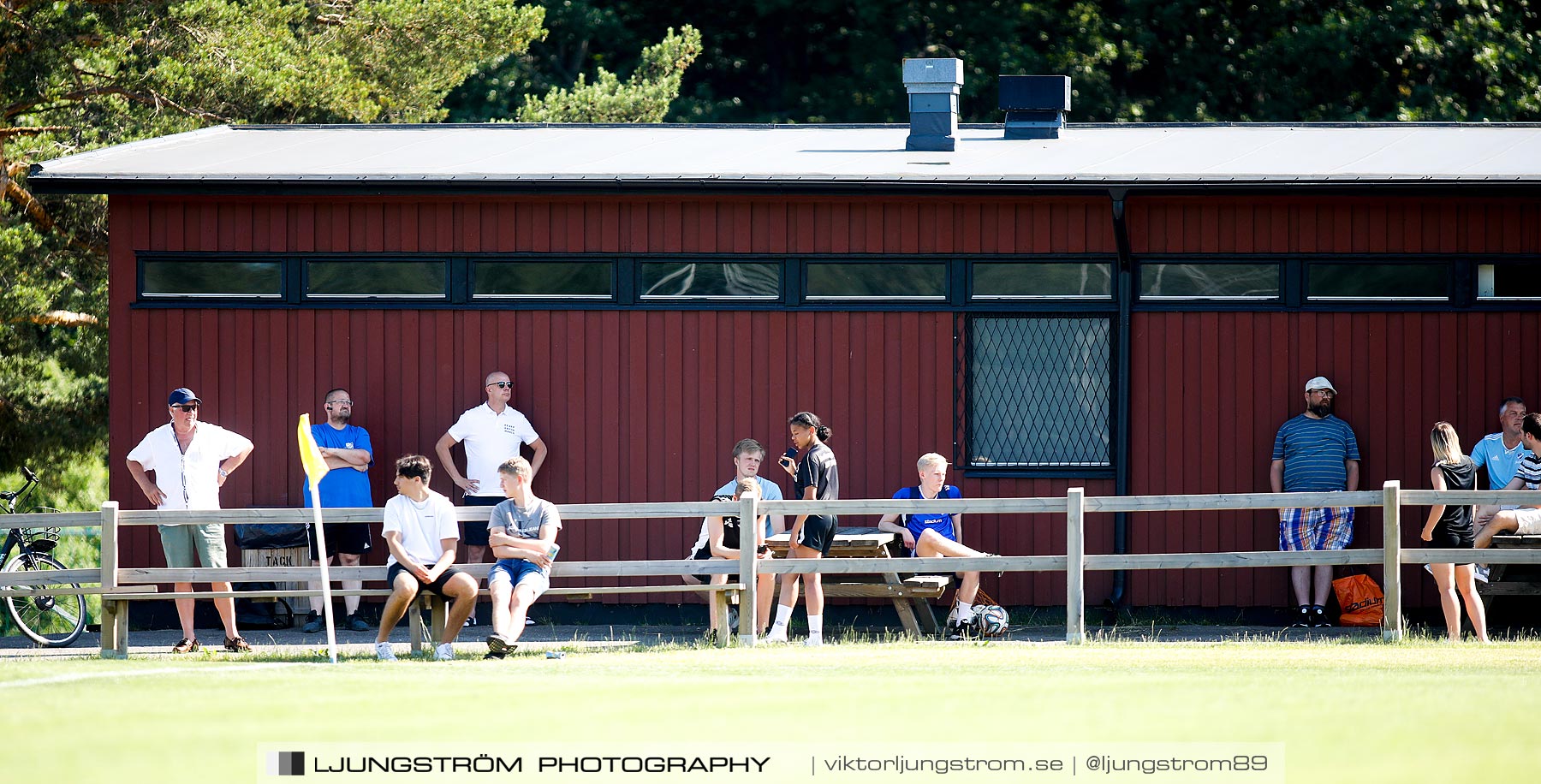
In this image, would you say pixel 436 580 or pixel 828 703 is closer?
pixel 828 703

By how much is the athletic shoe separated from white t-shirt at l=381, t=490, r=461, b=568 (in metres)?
0.67

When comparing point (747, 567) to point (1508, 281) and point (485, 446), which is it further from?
point (1508, 281)

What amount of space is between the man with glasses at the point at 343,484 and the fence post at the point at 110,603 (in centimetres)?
155

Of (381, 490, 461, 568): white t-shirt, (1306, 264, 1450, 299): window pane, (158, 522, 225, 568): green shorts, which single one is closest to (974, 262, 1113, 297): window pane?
(1306, 264, 1450, 299): window pane

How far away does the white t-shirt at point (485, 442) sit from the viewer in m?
12.0

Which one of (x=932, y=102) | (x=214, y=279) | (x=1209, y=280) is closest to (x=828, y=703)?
(x=1209, y=280)

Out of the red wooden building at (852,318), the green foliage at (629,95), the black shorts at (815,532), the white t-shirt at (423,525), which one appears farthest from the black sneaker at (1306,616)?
the green foliage at (629,95)

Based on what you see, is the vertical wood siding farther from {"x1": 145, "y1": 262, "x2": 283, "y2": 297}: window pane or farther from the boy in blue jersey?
the boy in blue jersey

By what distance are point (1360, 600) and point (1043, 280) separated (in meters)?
3.02

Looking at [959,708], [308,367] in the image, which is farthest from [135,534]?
[959,708]

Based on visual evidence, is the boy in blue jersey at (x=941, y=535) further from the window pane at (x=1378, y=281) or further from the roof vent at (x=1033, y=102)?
the roof vent at (x=1033, y=102)

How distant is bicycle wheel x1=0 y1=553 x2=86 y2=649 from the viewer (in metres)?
11.9

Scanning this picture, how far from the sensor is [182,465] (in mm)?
11070

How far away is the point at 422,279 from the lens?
1248cm
